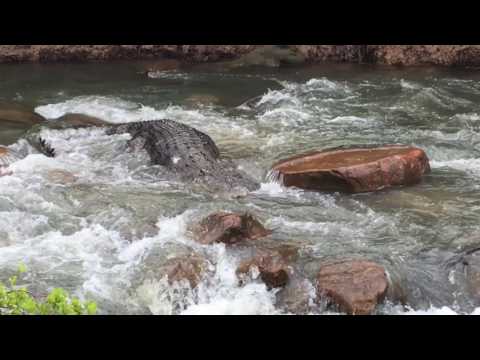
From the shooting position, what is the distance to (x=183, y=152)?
363 inches

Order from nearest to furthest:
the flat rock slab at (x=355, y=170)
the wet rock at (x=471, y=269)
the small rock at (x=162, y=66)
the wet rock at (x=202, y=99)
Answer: the wet rock at (x=471, y=269) < the flat rock slab at (x=355, y=170) < the wet rock at (x=202, y=99) < the small rock at (x=162, y=66)

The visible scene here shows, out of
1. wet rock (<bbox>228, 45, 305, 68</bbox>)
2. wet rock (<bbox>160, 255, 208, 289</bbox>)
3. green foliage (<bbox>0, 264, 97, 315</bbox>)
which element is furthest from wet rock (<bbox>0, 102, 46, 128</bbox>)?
green foliage (<bbox>0, 264, 97, 315</bbox>)

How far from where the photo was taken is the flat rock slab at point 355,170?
8.22 metres

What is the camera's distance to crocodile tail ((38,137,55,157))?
10.0 m

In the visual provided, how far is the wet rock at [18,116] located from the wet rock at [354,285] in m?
7.70

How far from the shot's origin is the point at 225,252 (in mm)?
6473

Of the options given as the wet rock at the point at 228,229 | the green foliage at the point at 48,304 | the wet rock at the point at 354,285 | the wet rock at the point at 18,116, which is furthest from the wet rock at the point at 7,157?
the green foliage at the point at 48,304

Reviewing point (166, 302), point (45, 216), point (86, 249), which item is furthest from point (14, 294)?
point (45, 216)

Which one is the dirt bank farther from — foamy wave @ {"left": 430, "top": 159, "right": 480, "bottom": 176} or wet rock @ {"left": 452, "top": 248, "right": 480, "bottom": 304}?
wet rock @ {"left": 452, "top": 248, "right": 480, "bottom": 304}

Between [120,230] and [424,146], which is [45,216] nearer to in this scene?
[120,230]

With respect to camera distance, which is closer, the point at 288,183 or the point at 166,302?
the point at 166,302

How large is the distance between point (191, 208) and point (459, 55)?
12.1 metres

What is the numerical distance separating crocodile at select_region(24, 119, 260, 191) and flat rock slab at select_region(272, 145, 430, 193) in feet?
2.05

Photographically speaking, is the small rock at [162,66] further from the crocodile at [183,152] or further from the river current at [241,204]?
the crocodile at [183,152]
